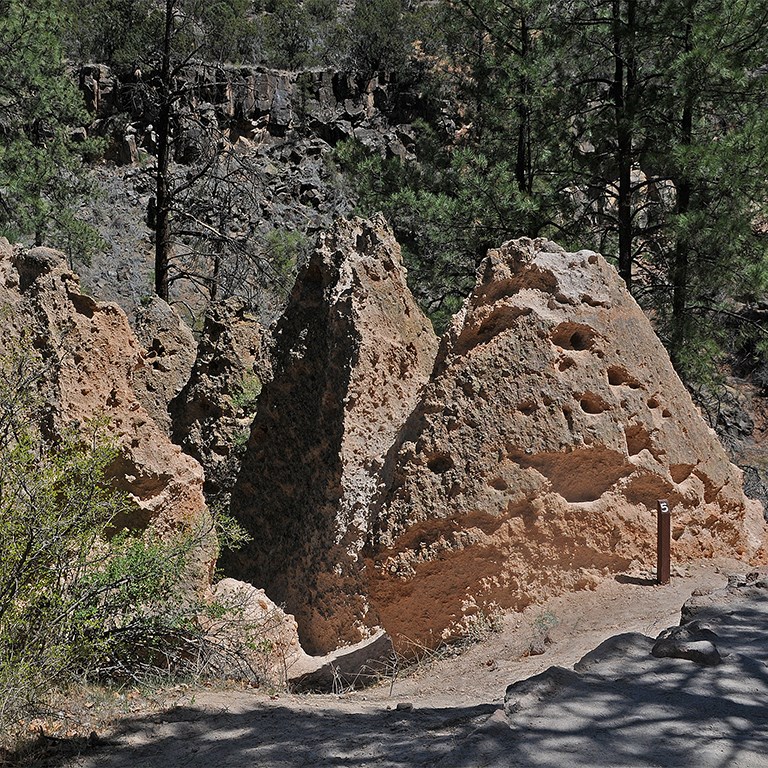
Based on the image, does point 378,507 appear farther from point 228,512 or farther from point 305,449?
point 228,512

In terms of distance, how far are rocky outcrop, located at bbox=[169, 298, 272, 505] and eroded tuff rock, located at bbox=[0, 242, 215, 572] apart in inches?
73.0

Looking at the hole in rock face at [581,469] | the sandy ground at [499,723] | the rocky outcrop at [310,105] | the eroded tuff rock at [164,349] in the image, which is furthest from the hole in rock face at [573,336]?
the rocky outcrop at [310,105]

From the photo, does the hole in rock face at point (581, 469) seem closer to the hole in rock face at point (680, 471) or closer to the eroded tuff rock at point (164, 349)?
the hole in rock face at point (680, 471)

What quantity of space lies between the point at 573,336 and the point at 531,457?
0.92 metres

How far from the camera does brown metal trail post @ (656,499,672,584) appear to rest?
545 centimetres

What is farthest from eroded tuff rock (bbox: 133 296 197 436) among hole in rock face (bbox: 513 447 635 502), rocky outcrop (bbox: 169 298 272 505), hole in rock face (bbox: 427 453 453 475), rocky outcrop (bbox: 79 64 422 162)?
rocky outcrop (bbox: 79 64 422 162)

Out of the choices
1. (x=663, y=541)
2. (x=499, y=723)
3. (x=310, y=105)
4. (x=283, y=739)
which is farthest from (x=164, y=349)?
(x=310, y=105)

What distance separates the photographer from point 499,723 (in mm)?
3084

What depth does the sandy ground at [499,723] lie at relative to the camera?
9.64ft

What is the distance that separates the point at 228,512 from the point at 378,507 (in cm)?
218

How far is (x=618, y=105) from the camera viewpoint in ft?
35.9

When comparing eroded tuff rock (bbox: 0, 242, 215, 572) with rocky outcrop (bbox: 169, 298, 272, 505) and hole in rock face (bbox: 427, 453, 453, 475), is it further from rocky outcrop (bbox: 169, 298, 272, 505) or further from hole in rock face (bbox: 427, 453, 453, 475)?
rocky outcrop (bbox: 169, 298, 272, 505)

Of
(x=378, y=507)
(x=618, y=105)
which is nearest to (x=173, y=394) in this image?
(x=378, y=507)

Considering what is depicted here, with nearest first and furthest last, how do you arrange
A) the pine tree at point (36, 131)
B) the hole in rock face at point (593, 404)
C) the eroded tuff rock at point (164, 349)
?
the hole in rock face at point (593, 404) → the eroded tuff rock at point (164, 349) → the pine tree at point (36, 131)
